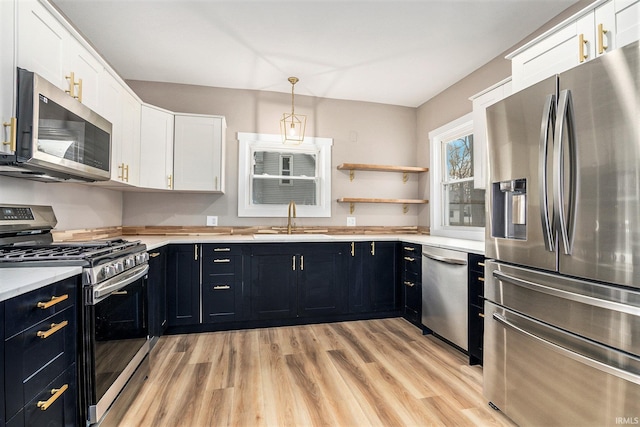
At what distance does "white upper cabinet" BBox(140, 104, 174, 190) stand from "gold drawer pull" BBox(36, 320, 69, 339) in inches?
75.8

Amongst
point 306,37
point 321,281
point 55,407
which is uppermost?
point 306,37

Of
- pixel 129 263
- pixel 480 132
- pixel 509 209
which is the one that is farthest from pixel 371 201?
pixel 129 263

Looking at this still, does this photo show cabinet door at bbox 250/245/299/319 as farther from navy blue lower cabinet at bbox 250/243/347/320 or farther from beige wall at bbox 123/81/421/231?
beige wall at bbox 123/81/421/231

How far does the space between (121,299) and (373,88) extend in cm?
324

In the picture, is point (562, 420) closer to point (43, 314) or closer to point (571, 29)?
point (571, 29)

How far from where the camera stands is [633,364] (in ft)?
3.74

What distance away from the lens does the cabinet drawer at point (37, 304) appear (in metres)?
1.01

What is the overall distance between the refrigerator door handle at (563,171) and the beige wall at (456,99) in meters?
1.44

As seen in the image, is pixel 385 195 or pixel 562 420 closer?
pixel 562 420

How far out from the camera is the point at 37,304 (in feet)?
3.71

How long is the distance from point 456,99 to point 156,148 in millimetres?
3242

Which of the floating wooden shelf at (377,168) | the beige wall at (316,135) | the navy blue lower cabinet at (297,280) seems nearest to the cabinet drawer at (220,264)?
the navy blue lower cabinet at (297,280)

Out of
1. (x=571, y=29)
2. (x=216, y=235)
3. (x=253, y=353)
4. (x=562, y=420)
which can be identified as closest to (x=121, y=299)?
(x=253, y=353)

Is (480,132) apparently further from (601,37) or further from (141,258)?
(141,258)
